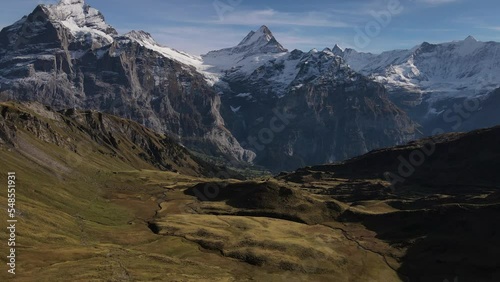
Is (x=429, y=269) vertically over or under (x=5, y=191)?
under

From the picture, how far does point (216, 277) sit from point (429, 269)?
79.9 metres

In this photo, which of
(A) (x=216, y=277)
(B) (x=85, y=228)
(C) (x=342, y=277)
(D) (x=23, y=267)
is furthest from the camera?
(B) (x=85, y=228)

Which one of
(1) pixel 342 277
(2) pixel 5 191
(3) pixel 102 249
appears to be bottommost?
(1) pixel 342 277

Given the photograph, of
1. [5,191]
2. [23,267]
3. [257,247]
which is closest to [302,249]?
[257,247]

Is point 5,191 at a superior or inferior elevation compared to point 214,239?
superior

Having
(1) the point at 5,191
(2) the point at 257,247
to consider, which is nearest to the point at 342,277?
(2) the point at 257,247

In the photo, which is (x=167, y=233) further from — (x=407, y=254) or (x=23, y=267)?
(x=407, y=254)

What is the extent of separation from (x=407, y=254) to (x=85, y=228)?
401 feet

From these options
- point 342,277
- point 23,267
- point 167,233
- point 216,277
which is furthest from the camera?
point 167,233

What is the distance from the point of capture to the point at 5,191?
606ft

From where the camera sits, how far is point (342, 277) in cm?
16662

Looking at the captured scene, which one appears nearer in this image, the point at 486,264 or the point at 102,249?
the point at 102,249

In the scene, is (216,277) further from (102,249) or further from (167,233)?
(167,233)

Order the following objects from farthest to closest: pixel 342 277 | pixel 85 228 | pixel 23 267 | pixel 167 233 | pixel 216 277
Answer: pixel 167 233
pixel 85 228
pixel 342 277
pixel 216 277
pixel 23 267
